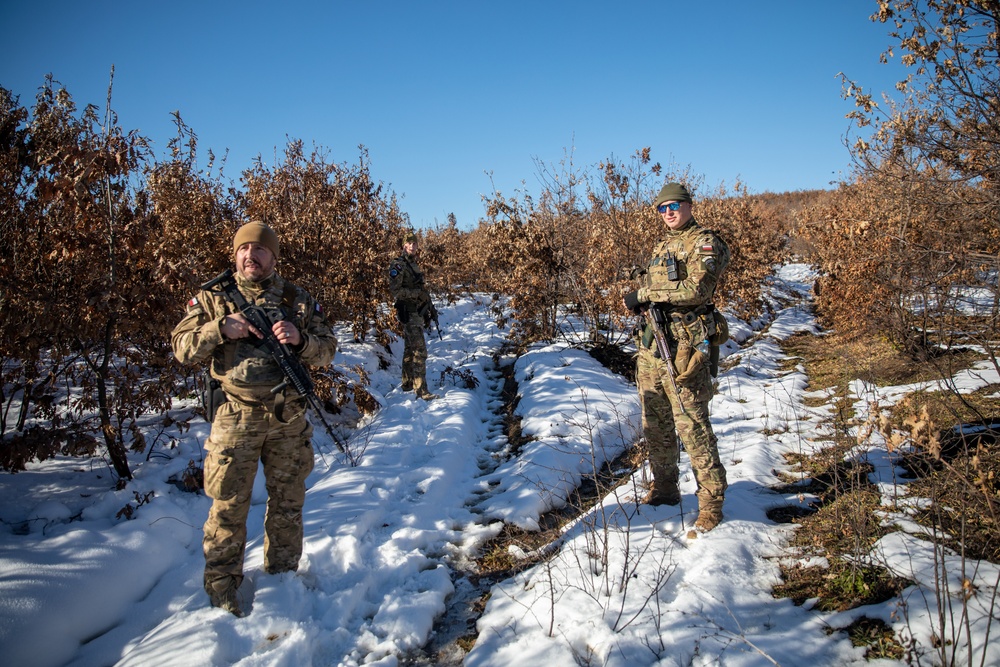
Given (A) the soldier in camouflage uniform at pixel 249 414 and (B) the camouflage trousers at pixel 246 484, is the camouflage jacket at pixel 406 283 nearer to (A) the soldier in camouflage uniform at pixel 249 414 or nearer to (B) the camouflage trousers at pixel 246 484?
(A) the soldier in camouflage uniform at pixel 249 414

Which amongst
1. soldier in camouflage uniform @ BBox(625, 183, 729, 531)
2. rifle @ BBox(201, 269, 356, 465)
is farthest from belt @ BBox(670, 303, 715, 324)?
rifle @ BBox(201, 269, 356, 465)

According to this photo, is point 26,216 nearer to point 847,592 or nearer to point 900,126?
point 847,592

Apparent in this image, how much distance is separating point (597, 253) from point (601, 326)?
1.57m

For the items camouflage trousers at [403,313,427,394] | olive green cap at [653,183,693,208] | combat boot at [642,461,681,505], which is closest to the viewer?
olive green cap at [653,183,693,208]

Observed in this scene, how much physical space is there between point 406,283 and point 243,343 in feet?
15.3

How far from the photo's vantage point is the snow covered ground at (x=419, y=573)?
8.05 feet

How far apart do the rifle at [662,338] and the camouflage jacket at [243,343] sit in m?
2.34

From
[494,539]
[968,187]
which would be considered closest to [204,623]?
[494,539]

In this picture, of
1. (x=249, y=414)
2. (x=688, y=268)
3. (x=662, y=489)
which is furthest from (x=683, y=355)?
(x=249, y=414)

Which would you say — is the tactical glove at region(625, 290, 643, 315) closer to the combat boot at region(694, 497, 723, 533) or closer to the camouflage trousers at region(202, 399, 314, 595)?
the combat boot at region(694, 497, 723, 533)

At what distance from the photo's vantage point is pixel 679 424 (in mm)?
3506

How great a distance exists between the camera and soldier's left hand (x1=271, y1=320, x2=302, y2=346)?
2.88 m

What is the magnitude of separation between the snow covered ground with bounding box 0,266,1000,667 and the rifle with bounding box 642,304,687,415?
99cm

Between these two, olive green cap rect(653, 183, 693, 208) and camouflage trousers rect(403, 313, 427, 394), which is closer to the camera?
olive green cap rect(653, 183, 693, 208)
